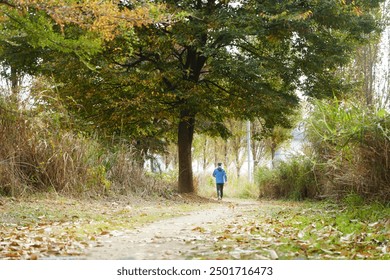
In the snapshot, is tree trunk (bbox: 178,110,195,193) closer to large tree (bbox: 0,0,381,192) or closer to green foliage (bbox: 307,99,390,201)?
large tree (bbox: 0,0,381,192)

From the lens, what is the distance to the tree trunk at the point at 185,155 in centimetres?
1822

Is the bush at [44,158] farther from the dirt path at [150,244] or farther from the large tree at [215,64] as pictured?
the dirt path at [150,244]

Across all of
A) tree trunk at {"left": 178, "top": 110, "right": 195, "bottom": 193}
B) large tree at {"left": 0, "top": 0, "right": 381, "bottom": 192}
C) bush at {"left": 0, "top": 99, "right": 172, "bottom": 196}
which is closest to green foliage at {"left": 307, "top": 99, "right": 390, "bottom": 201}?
bush at {"left": 0, "top": 99, "right": 172, "bottom": 196}

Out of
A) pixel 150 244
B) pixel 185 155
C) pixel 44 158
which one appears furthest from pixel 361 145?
pixel 185 155

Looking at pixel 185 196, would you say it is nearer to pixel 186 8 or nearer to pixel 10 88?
pixel 186 8

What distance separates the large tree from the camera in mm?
15336

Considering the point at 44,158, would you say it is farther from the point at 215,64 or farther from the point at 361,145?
the point at 361,145

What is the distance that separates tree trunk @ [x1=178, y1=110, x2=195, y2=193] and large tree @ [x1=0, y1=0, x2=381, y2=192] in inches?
1.4

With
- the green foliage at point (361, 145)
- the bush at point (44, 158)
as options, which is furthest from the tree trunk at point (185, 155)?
the green foliage at point (361, 145)

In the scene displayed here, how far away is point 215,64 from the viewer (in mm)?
15883

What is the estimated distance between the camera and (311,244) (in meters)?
5.58

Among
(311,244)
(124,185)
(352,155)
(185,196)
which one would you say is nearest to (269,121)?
(185,196)

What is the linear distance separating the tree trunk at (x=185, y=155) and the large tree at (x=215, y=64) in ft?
0.12

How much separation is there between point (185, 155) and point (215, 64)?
4.05 metres
